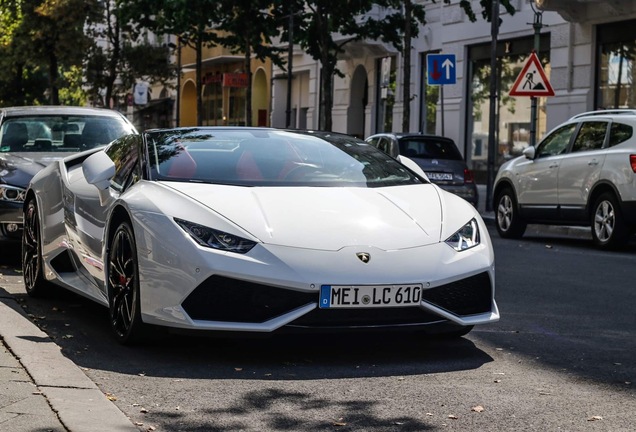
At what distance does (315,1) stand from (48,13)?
1093 centimetres

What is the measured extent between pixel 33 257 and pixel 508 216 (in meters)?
10.5

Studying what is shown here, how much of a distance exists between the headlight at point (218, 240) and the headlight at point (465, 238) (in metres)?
1.09

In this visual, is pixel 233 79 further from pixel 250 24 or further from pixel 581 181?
pixel 581 181

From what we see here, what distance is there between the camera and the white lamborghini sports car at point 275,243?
21.9 feet

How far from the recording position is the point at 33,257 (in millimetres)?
9695

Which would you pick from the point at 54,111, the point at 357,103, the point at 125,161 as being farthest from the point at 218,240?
the point at 357,103

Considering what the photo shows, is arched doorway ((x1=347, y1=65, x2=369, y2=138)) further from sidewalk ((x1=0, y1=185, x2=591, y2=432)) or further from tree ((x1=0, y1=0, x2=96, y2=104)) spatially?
sidewalk ((x1=0, y1=185, x2=591, y2=432))

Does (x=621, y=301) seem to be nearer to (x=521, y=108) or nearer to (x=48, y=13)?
(x=521, y=108)

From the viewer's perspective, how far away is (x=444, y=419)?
18.2 feet

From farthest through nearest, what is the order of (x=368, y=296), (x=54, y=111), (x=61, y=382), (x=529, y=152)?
(x=529, y=152)
(x=54, y=111)
(x=368, y=296)
(x=61, y=382)

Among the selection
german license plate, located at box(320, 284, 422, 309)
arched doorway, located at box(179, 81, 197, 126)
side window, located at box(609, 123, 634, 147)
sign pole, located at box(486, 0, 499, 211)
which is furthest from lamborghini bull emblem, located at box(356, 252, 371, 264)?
arched doorway, located at box(179, 81, 197, 126)

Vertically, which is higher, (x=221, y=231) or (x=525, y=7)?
(x=525, y=7)

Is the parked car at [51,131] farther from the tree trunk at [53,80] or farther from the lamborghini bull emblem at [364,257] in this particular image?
the tree trunk at [53,80]

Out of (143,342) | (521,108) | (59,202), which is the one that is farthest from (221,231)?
(521,108)
